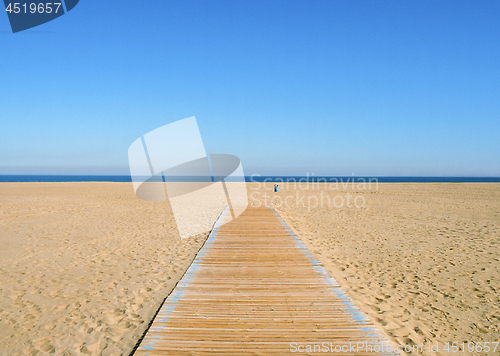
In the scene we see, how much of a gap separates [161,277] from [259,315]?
2.63m

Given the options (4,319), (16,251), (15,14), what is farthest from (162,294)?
(15,14)

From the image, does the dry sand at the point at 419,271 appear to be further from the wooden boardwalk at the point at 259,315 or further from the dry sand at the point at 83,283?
the dry sand at the point at 83,283

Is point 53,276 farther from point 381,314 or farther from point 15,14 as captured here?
point 15,14

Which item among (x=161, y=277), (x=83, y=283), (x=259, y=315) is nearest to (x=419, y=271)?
(x=259, y=315)

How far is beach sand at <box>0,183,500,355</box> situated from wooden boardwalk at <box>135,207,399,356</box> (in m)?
0.50

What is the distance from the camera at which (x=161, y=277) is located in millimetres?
5371

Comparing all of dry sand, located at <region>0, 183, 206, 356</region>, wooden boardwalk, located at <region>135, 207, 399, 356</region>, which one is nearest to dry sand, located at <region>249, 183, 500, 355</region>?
wooden boardwalk, located at <region>135, 207, 399, 356</region>

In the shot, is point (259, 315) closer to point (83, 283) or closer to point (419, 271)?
point (83, 283)

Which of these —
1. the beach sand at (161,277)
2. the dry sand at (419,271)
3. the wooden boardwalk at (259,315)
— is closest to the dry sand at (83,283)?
the beach sand at (161,277)

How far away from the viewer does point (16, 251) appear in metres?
7.14

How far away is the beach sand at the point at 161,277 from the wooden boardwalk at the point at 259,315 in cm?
50

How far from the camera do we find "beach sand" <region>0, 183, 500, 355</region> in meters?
3.56

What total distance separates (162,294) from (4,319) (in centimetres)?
208

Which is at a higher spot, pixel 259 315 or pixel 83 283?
pixel 259 315
